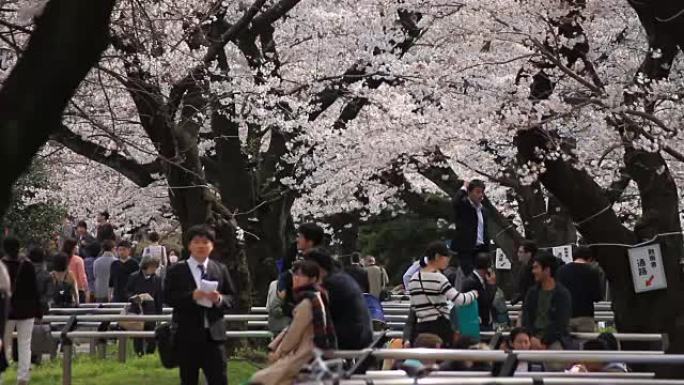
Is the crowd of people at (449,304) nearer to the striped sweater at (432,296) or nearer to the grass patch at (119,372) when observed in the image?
the striped sweater at (432,296)

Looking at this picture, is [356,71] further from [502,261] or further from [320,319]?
[320,319]

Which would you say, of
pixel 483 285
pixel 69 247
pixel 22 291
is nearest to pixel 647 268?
pixel 483 285

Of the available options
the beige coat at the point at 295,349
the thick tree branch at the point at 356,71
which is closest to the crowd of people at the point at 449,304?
the beige coat at the point at 295,349

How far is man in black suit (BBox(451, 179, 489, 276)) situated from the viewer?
1353 centimetres

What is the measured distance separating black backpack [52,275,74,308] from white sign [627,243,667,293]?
8100 mm

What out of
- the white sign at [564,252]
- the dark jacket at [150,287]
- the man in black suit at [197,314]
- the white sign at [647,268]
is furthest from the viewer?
the white sign at [564,252]

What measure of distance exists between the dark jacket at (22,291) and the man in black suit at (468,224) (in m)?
4.39

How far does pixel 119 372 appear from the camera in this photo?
1472cm

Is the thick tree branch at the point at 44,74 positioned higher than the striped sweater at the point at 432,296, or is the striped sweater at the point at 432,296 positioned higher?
the thick tree branch at the point at 44,74

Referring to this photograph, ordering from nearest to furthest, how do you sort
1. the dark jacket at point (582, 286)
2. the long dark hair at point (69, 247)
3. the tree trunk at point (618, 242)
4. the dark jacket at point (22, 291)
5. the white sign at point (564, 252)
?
1. the tree trunk at point (618, 242)
2. the dark jacket at point (22, 291)
3. the dark jacket at point (582, 286)
4. the long dark hair at point (69, 247)
5. the white sign at point (564, 252)

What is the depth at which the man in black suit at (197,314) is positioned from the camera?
10.5 m

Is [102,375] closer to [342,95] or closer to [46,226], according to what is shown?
[342,95]

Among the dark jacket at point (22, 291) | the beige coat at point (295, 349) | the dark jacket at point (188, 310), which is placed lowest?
the beige coat at point (295, 349)

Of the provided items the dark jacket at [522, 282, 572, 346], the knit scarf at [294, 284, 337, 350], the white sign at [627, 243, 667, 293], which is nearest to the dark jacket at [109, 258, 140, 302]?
the dark jacket at [522, 282, 572, 346]
